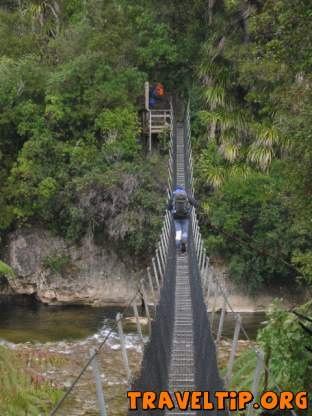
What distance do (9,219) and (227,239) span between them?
17.3 ft

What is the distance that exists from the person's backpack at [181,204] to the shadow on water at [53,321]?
Answer: 13.7 ft

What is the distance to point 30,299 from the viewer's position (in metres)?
14.4

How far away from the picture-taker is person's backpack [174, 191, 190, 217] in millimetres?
7715

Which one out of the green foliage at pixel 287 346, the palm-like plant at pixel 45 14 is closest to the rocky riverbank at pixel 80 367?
the green foliage at pixel 287 346

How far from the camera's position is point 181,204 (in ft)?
25.8

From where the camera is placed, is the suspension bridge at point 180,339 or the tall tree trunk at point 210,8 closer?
the suspension bridge at point 180,339

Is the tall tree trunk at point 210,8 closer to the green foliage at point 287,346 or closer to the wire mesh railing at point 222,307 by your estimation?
the wire mesh railing at point 222,307

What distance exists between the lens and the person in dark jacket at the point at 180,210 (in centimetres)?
777

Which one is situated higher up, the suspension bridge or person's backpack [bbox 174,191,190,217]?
person's backpack [bbox 174,191,190,217]

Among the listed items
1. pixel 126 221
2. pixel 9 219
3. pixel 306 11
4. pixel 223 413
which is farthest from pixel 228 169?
pixel 223 413

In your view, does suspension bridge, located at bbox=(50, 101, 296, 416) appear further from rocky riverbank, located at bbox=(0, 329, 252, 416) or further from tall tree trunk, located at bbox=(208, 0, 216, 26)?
tall tree trunk, located at bbox=(208, 0, 216, 26)

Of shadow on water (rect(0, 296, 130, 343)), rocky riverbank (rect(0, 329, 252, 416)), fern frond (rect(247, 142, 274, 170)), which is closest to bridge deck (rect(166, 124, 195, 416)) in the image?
rocky riverbank (rect(0, 329, 252, 416))

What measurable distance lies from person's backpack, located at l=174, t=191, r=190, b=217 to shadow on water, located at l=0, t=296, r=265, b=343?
13.7 ft

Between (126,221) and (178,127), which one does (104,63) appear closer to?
(178,127)
